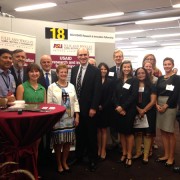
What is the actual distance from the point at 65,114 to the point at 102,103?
76cm

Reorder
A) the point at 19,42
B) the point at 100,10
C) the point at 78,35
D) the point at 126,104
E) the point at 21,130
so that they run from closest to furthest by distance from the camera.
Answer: the point at 21,130
the point at 126,104
the point at 19,42
the point at 78,35
the point at 100,10

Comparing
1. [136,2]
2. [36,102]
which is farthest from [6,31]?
[136,2]

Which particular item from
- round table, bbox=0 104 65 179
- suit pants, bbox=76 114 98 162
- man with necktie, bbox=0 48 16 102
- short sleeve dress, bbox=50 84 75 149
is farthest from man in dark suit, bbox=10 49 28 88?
round table, bbox=0 104 65 179

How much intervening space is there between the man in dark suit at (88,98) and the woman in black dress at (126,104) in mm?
347

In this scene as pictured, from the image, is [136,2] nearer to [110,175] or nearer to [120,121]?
[120,121]

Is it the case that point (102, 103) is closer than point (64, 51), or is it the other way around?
point (102, 103)

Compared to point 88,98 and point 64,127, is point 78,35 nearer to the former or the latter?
point 88,98

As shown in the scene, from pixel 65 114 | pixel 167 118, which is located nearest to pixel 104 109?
pixel 65 114

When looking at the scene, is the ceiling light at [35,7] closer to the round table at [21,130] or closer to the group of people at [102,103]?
the group of people at [102,103]

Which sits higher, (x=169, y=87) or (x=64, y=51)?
(x=64, y=51)

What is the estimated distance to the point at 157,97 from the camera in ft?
10.6

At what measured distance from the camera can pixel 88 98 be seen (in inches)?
121

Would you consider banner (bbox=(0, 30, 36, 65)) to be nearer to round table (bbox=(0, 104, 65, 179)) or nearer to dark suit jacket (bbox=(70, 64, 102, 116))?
dark suit jacket (bbox=(70, 64, 102, 116))

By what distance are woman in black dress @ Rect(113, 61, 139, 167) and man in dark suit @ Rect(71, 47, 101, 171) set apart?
0.35 m
